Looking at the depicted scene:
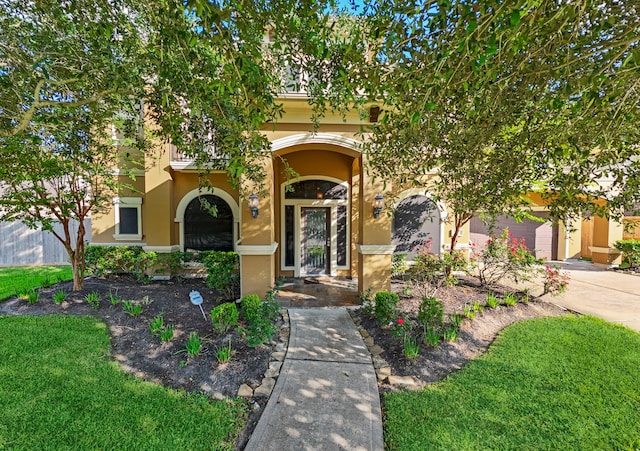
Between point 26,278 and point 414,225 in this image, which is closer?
point 26,278

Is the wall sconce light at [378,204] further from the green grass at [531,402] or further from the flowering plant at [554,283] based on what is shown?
the flowering plant at [554,283]

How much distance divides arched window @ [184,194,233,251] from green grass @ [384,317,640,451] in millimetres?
6974

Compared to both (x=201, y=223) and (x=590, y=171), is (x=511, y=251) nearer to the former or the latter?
(x=590, y=171)

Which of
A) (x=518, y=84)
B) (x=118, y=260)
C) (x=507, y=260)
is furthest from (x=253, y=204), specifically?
(x=507, y=260)

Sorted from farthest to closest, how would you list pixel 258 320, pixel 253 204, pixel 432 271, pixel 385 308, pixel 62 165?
1. pixel 432 271
2. pixel 253 204
3. pixel 62 165
4. pixel 385 308
5. pixel 258 320

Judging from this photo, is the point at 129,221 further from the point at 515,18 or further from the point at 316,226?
the point at 515,18

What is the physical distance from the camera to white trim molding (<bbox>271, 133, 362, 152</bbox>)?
18.6 feet

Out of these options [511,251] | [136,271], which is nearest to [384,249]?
[511,251]

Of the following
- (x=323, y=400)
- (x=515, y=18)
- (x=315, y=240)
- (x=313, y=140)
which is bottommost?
(x=323, y=400)

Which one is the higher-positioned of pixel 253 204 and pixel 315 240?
pixel 253 204

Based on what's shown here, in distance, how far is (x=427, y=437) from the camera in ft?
7.81

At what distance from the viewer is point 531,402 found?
9.22 feet

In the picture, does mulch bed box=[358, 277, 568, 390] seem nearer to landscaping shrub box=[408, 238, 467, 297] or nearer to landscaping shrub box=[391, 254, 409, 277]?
landscaping shrub box=[408, 238, 467, 297]

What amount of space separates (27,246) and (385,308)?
566 inches
